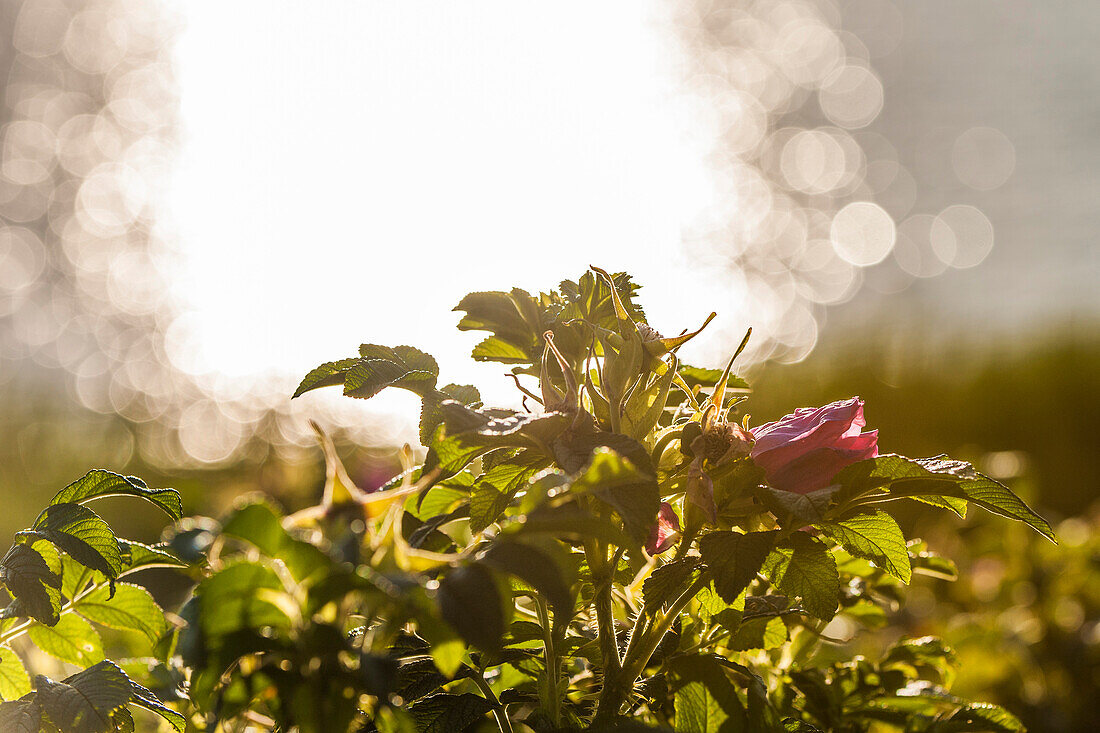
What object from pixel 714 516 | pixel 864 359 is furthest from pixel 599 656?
pixel 864 359

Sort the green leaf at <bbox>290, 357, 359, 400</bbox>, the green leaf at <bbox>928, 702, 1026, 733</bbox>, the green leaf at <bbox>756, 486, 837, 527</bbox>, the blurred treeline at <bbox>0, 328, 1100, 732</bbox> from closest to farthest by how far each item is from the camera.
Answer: the green leaf at <bbox>756, 486, 837, 527</bbox> < the green leaf at <bbox>290, 357, 359, 400</bbox> < the green leaf at <bbox>928, 702, 1026, 733</bbox> < the blurred treeline at <bbox>0, 328, 1100, 732</bbox>

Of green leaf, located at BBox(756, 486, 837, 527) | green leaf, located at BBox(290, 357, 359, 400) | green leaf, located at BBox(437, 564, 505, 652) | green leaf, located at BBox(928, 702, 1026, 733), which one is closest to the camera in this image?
green leaf, located at BBox(437, 564, 505, 652)

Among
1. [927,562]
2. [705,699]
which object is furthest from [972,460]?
[705,699]

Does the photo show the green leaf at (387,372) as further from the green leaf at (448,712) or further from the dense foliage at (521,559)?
the green leaf at (448,712)

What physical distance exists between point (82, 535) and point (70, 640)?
141 millimetres

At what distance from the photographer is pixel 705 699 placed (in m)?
0.56

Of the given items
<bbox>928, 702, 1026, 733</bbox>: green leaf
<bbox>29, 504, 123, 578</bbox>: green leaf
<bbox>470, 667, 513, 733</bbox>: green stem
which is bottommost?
<bbox>470, 667, 513, 733</bbox>: green stem

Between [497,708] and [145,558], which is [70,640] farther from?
[497,708]

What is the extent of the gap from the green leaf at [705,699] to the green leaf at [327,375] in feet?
1.03

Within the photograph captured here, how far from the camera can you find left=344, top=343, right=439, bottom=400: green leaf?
56 centimetres

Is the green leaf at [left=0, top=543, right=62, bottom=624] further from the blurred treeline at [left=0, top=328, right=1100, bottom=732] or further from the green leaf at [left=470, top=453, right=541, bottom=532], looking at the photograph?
the blurred treeline at [left=0, top=328, right=1100, bottom=732]

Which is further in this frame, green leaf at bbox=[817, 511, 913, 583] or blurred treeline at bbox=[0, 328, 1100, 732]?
blurred treeline at bbox=[0, 328, 1100, 732]

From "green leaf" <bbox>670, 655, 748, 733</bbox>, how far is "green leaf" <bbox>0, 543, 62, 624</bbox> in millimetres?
426

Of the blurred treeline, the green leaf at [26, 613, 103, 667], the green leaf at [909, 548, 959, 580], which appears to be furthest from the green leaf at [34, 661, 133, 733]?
the blurred treeline
